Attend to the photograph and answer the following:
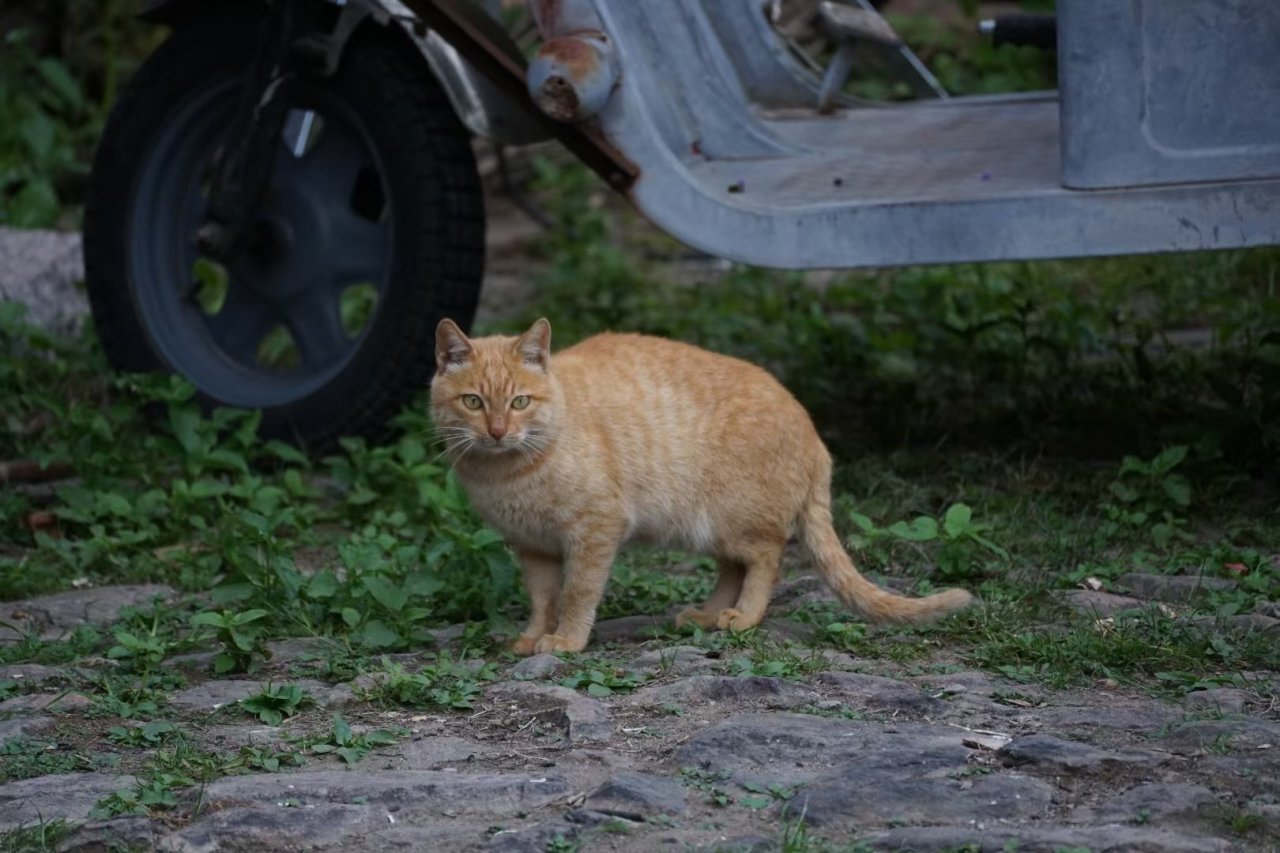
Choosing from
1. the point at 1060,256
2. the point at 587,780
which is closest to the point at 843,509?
the point at 1060,256

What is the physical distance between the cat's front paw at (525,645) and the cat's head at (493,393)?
429 millimetres

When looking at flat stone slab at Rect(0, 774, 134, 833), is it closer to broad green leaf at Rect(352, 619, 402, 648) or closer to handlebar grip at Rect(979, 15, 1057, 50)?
broad green leaf at Rect(352, 619, 402, 648)

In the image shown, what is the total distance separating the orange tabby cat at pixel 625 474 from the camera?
3865mm

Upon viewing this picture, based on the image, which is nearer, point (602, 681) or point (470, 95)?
point (602, 681)

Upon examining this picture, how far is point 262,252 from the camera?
5.69 m

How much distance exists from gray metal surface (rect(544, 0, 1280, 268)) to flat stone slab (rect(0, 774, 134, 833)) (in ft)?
7.83

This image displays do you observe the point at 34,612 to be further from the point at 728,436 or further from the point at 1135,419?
the point at 1135,419

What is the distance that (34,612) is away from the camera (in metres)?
4.38

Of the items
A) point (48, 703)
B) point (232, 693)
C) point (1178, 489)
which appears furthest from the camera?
point (1178, 489)

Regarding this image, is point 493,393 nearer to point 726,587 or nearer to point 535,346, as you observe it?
point 535,346

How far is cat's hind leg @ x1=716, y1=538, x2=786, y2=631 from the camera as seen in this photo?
3.96 metres

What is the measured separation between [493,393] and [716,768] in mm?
1177

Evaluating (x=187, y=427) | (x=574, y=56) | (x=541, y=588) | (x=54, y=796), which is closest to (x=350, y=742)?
(x=54, y=796)

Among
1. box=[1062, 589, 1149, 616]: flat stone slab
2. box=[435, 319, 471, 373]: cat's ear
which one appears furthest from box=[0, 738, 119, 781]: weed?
box=[1062, 589, 1149, 616]: flat stone slab
